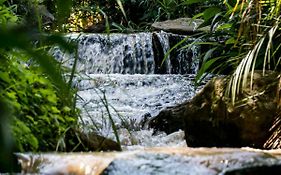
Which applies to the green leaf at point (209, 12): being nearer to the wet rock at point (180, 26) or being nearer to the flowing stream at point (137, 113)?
the flowing stream at point (137, 113)

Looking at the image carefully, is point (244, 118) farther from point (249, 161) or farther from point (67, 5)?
point (67, 5)

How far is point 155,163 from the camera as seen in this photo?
1750 mm

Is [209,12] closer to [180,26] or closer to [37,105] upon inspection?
[37,105]

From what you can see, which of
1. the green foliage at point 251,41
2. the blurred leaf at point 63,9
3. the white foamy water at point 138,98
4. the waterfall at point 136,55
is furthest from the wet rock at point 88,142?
the waterfall at point 136,55

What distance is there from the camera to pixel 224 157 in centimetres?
185

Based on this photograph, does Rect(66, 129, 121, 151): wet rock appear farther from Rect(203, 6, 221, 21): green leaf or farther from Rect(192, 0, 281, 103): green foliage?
Rect(203, 6, 221, 21): green leaf

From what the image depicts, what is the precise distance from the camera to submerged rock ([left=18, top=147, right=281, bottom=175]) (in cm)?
172

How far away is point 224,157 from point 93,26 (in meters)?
9.20

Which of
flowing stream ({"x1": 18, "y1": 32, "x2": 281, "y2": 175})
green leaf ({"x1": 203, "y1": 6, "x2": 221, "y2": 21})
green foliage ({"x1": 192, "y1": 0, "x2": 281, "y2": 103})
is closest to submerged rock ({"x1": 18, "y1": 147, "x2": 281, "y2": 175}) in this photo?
flowing stream ({"x1": 18, "y1": 32, "x2": 281, "y2": 175})

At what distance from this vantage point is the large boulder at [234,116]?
2807 mm

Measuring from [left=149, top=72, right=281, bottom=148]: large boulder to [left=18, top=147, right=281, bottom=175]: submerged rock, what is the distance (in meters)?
0.89

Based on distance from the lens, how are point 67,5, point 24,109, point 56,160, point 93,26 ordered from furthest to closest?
1. point 93,26
2. point 24,109
3. point 56,160
4. point 67,5

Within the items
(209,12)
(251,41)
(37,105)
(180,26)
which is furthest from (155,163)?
(180,26)

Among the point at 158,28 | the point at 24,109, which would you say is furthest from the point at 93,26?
the point at 24,109
